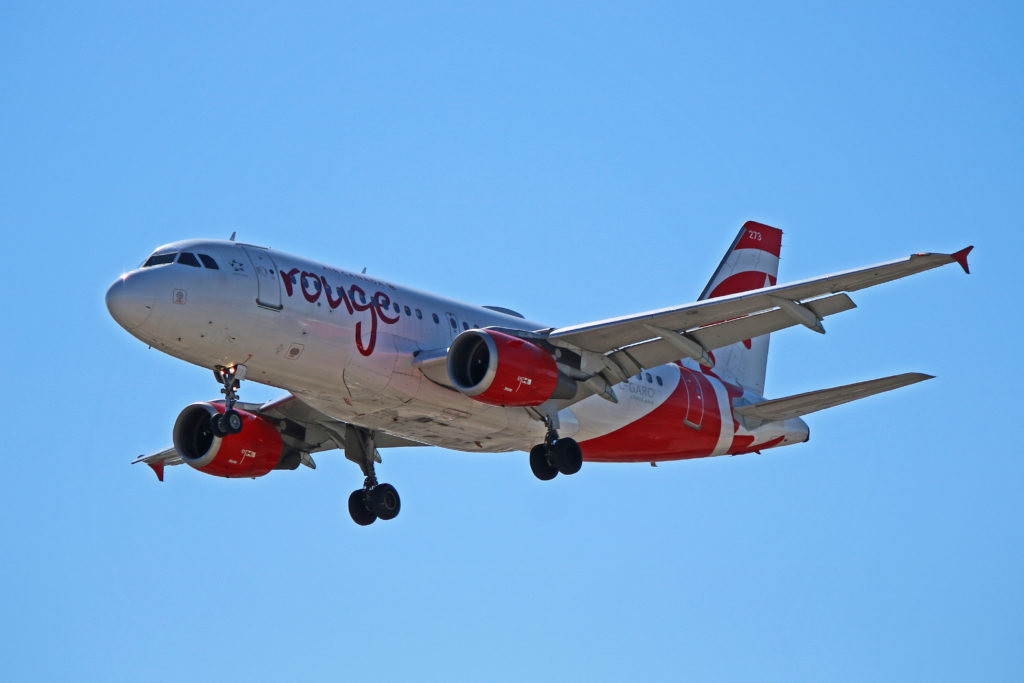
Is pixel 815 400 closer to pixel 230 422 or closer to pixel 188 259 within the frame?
pixel 230 422

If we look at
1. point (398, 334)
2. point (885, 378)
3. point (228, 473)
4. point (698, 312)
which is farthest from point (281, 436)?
point (885, 378)

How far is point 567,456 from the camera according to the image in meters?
36.0

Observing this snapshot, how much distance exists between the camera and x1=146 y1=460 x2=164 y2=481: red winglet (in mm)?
42250

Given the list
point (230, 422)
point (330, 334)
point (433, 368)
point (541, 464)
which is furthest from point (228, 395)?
point (541, 464)

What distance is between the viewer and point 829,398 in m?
37.5

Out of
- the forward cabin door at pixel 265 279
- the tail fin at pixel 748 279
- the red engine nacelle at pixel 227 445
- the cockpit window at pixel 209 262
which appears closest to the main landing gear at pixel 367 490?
the red engine nacelle at pixel 227 445

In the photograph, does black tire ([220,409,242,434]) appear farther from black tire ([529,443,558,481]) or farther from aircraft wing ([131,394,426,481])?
black tire ([529,443,558,481])

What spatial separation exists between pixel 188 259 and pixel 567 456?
424 inches

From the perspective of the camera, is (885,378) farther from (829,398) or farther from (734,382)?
(734,382)

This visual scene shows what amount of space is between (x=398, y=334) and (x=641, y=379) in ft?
26.0

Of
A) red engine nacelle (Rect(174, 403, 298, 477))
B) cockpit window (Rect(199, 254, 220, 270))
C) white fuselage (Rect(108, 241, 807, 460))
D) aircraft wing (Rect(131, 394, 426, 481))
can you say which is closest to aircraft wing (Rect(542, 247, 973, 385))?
white fuselage (Rect(108, 241, 807, 460))

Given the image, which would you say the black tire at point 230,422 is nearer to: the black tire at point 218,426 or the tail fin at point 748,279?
the black tire at point 218,426

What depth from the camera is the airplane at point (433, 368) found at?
30969 mm

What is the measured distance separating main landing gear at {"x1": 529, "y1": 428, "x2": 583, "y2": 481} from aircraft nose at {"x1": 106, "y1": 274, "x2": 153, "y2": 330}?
10.9 metres
